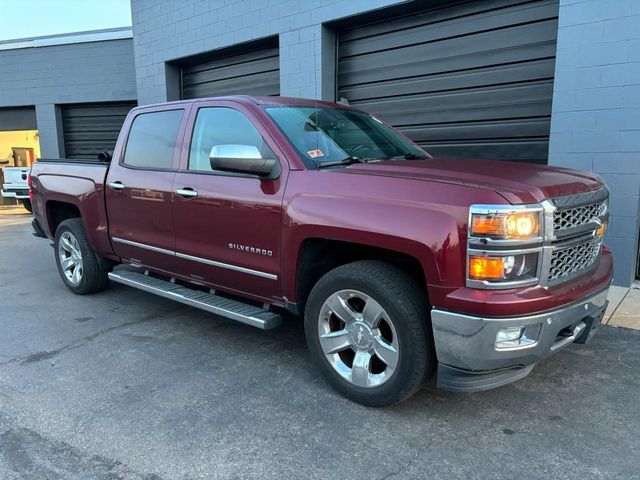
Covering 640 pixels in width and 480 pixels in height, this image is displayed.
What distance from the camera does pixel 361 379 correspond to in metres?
3.18

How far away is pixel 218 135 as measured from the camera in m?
4.09

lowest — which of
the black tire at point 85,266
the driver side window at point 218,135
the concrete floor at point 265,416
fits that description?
the concrete floor at point 265,416

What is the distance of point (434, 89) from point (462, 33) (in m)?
0.80

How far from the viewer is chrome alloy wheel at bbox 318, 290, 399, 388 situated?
3.05 m

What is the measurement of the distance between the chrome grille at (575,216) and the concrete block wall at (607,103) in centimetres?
258

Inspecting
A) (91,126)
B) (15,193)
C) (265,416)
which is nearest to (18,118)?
(15,193)

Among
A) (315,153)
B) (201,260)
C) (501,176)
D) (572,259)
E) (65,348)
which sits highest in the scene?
(315,153)

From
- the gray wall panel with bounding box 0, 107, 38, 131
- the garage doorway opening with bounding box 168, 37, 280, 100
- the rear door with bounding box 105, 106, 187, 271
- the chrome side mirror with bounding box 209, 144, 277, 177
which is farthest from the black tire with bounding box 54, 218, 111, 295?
the gray wall panel with bounding box 0, 107, 38, 131

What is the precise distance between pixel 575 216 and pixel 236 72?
27.5 ft

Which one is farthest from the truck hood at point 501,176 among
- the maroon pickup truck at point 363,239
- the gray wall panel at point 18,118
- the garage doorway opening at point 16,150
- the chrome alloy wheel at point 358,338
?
the garage doorway opening at point 16,150

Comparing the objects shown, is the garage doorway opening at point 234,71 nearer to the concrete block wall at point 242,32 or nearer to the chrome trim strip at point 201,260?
the concrete block wall at point 242,32

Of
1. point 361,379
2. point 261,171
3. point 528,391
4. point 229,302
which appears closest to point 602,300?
point 528,391

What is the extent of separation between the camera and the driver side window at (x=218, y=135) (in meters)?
3.80

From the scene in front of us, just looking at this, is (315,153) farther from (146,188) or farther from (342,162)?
(146,188)
